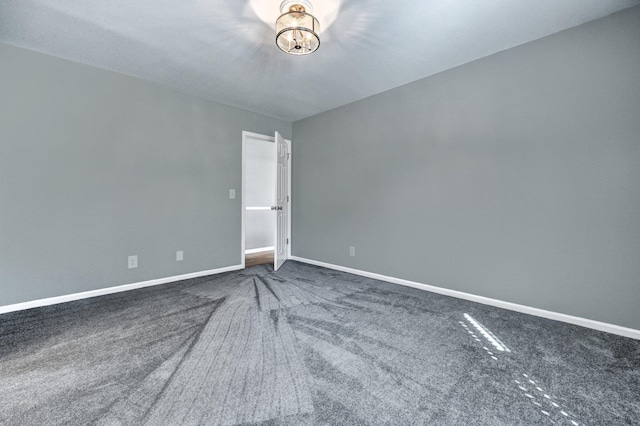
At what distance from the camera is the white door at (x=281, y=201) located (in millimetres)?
4051

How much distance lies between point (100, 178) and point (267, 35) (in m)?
2.32

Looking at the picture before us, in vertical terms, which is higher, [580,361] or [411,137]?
[411,137]

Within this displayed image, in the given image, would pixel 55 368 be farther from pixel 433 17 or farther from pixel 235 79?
pixel 433 17

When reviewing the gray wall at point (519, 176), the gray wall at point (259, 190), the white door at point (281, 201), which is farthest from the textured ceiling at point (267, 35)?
the gray wall at point (259, 190)

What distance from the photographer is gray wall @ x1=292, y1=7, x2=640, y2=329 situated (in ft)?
6.93

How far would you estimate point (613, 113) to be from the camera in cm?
213

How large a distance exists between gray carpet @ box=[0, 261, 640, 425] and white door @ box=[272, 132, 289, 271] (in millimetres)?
1526

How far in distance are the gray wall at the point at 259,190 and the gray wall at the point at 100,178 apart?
206 cm

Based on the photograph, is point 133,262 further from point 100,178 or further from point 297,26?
point 297,26

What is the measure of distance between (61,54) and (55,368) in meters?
2.82

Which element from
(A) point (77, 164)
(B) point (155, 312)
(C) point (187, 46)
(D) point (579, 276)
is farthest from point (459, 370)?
(A) point (77, 164)

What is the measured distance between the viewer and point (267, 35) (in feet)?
7.64

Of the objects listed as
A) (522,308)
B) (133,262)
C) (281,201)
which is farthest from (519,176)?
(133,262)

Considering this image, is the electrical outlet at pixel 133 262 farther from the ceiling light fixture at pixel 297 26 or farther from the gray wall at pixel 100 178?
the ceiling light fixture at pixel 297 26
